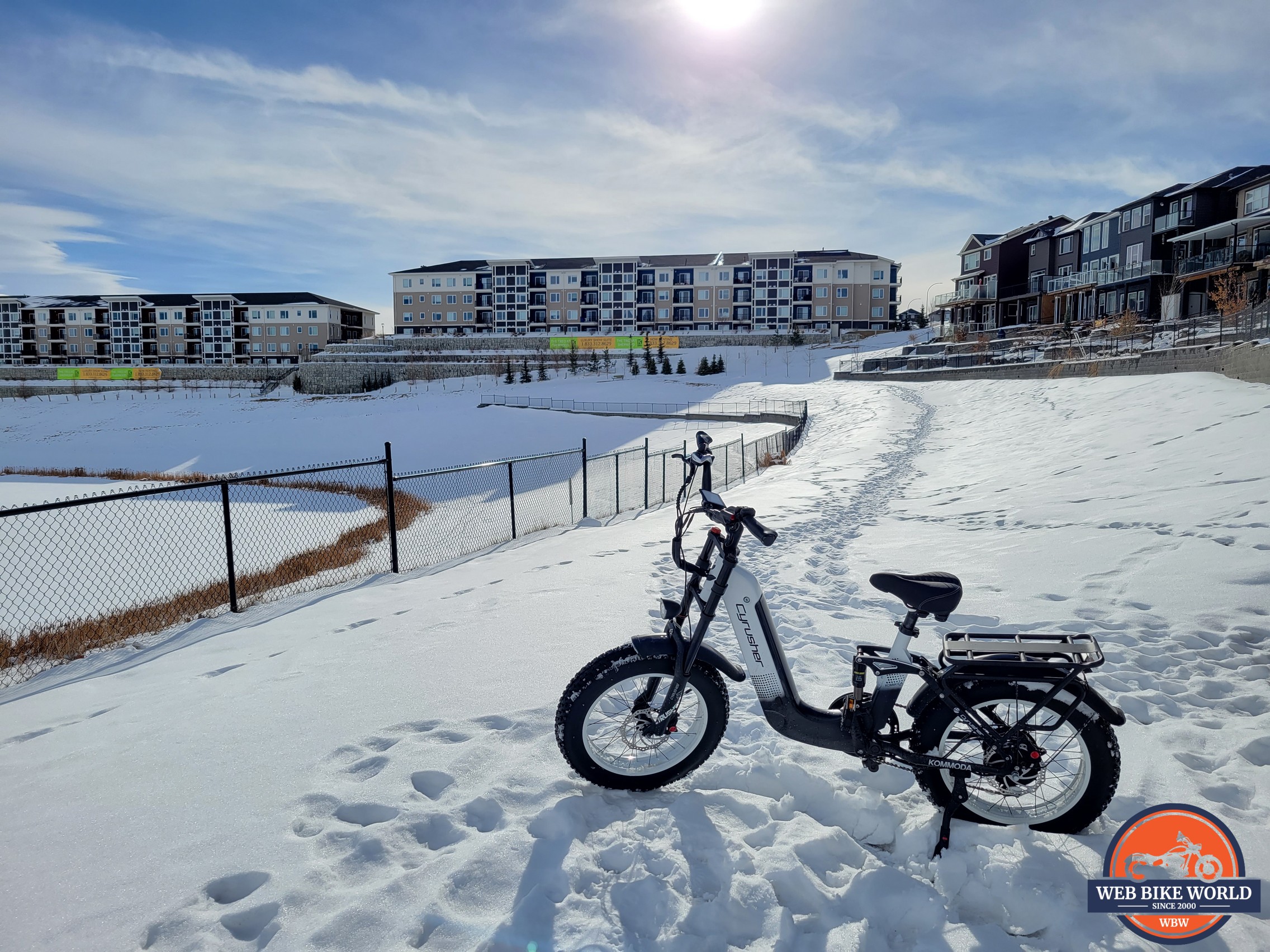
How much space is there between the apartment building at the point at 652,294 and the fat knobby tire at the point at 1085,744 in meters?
90.3

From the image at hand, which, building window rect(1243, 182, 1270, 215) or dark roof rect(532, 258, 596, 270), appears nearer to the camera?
building window rect(1243, 182, 1270, 215)

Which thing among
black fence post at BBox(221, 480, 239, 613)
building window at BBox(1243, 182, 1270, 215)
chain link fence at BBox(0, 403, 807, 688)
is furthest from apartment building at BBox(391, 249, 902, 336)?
black fence post at BBox(221, 480, 239, 613)

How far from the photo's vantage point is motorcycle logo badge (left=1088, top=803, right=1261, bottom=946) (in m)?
2.79

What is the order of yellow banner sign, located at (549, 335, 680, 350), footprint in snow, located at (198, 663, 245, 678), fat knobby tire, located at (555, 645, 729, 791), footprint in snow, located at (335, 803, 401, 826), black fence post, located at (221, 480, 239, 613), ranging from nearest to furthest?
1. footprint in snow, located at (335, 803, 401, 826)
2. fat knobby tire, located at (555, 645, 729, 791)
3. footprint in snow, located at (198, 663, 245, 678)
4. black fence post, located at (221, 480, 239, 613)
5. yellow banner sign, located at (549, 335, 680, 350)

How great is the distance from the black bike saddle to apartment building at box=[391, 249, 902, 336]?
296ft

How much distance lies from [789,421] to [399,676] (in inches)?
1228

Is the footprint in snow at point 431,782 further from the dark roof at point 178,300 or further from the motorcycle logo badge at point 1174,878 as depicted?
the dark roof at point 178,300

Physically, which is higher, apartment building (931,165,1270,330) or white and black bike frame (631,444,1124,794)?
apartment building (931,165,1270,330)

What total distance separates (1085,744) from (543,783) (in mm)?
2622

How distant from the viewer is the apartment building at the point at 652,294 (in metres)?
93.6

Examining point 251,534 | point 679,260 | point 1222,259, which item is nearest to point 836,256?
point 679,260

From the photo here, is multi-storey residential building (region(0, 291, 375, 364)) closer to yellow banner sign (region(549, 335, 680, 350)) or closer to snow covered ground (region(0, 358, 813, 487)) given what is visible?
yellow banner sign (region(549, 335, 680, 350))

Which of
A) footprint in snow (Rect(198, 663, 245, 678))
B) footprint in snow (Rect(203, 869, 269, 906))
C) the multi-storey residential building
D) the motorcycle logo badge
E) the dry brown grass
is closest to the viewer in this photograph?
the motorcycle logo badge

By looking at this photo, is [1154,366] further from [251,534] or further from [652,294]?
[652,294]
